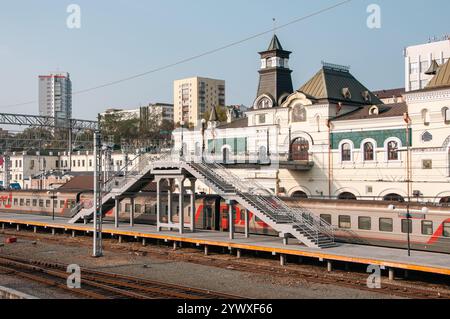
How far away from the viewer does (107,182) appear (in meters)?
40.2

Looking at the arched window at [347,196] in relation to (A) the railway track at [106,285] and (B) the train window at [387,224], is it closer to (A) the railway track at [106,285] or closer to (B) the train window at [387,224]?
(B) the train window at [387,224]

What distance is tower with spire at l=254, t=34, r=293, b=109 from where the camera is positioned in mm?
53281

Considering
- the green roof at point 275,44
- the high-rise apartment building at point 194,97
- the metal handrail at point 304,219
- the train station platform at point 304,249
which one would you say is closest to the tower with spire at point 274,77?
the green roof at point 275,44

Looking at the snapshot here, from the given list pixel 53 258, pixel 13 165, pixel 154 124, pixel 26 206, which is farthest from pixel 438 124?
pixel 154 124

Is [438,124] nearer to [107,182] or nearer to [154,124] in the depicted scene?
[107,182]

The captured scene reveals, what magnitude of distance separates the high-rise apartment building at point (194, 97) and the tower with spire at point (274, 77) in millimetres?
113280

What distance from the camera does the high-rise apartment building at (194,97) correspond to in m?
171

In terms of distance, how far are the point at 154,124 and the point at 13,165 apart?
116 ft

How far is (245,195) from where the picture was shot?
3253cm

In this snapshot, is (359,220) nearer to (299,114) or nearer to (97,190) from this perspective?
(97,190)

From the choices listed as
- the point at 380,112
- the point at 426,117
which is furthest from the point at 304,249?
the point at 380,112

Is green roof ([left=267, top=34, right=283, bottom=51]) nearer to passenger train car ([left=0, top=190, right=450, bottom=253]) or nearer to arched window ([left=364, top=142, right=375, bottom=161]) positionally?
arched window ([left=364, top=142, right=375, bottom=161])

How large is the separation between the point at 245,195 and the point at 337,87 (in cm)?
2184

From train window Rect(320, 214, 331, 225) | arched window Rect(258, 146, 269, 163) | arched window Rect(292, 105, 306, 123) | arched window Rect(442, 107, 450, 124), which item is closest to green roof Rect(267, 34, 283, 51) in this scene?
arched window Rect(292, 105, 306, 123)
